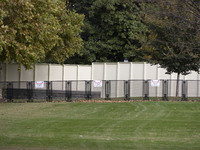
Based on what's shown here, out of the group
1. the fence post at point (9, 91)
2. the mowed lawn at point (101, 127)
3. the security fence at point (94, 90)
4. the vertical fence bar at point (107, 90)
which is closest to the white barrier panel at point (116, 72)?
the security fence at point (94, 90)

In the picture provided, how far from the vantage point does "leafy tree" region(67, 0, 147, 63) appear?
112 ft

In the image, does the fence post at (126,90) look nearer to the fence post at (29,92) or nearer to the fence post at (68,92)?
the fence post at (68,92)

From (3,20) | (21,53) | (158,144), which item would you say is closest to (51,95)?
(21,53)

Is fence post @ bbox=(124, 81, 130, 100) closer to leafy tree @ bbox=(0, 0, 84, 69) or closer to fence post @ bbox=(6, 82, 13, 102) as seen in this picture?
fence post @ bbox=(6, 82, 13, 102)

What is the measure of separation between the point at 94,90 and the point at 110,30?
9.30 m

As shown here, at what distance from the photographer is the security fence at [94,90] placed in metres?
26.1

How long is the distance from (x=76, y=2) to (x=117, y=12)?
4941mm

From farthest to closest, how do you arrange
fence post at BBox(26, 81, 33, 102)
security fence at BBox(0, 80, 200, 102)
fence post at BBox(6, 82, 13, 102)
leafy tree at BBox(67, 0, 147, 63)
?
leafy tree at BBox(67, 0, 147, 63)
security fence at BBox(0, 80, 200, 102)
fence post at BBox(26, 81, 33, 102)
fence post at BBox(6, 82, 13, 102)

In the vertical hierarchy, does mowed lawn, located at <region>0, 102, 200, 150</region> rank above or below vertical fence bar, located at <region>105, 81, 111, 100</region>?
below

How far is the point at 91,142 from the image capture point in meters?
12.2

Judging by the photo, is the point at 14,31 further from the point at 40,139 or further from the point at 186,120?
the point at 186,120

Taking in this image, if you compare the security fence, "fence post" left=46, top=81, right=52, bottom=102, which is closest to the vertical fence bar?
the security fence

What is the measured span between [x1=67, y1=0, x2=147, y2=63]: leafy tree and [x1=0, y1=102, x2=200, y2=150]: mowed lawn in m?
12.9

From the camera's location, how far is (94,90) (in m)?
27.7
